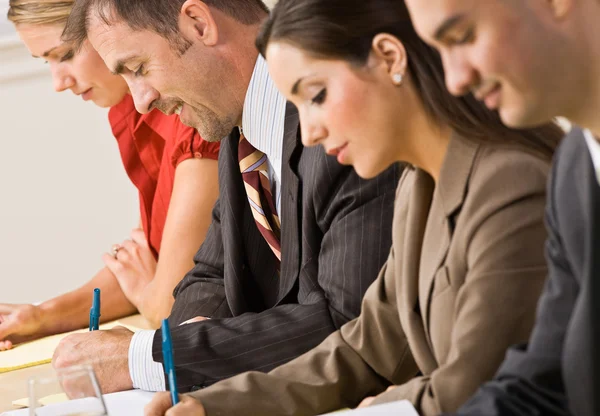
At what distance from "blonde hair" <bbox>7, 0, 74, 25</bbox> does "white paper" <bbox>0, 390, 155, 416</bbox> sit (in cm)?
142

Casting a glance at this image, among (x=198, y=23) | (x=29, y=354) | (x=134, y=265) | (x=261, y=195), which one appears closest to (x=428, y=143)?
(x=261, y=195)

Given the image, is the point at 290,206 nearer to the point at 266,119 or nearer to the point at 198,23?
the point at 266,119

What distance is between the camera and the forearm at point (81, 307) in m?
2.67

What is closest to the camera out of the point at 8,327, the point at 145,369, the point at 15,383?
the point at 145,369

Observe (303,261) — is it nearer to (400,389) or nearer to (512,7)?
(400,389)

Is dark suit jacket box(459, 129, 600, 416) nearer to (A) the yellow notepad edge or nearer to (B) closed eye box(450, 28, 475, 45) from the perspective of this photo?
(B) closed eye box(450, 28, 475, 45)

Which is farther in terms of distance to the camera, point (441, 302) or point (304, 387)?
point (304, 387)

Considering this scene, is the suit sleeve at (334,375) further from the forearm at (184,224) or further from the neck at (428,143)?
the forearm at (184,224)

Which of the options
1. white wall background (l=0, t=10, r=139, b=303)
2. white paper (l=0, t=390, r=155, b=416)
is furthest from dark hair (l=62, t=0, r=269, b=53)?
white wall background (l=0, t=10, r=139, b=303)

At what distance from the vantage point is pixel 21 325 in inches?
102

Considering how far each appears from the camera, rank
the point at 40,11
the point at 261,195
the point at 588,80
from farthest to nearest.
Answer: the point at 40,11 < the point at 261,195 < the point at 588,80

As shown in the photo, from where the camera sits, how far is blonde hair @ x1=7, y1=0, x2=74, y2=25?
2.85m

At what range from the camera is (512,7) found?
0.98 m

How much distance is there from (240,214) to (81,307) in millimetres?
747
